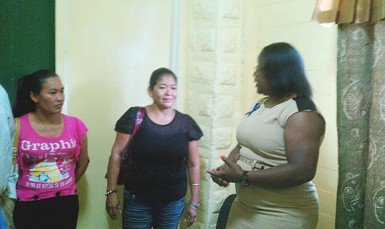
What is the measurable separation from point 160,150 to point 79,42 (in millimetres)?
829

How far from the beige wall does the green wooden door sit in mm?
69

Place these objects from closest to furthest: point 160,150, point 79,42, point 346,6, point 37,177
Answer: point 346,6, point 37,177, point 160,150, point 79,42

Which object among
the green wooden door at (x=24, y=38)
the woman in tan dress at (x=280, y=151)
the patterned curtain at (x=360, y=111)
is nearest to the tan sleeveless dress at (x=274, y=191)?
the woman in tan dress at (x=280, y=151)

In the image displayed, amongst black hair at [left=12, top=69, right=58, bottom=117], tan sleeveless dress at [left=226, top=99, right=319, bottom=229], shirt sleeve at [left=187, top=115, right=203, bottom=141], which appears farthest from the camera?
shirt sleeve at [left=187, top=115, right=203, bottom=141]

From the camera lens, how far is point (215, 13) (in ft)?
7.29

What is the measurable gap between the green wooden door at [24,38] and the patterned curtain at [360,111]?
1.53 metres

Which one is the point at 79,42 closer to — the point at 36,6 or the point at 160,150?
the point at 36,6

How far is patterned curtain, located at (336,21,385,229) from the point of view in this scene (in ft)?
3.84

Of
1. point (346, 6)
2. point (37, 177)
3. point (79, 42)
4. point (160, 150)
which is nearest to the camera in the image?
point (346, 6)

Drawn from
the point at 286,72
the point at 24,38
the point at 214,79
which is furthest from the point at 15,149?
the point at 286,72

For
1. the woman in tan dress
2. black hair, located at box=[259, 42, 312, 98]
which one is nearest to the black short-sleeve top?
the woman in tan dress

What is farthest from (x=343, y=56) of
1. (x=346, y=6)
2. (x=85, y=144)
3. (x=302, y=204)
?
(x=85, y=144)

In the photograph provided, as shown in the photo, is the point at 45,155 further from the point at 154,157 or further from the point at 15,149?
the point at 154,157

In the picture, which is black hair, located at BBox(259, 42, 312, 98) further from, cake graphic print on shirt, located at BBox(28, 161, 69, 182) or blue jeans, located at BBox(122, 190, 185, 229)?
cake graphic print on shirt, located at BBox(28, 161, 69, 182)
